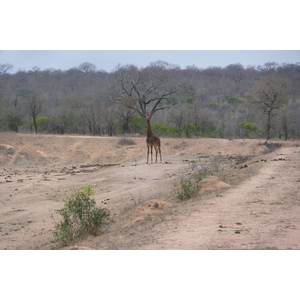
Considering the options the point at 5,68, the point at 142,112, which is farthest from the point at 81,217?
the point at 5,68

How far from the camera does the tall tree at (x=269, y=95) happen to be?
23.9 metres

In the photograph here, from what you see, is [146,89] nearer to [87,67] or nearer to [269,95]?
[269,95]

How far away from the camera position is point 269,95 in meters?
24.1

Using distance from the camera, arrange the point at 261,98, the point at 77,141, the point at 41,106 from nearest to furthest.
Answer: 1. the point at 261,98
2. the point at 77,141
3. the point at 41,106

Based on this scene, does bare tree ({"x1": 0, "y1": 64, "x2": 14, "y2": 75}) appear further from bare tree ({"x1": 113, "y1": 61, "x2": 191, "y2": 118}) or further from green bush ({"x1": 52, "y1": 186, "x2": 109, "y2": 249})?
green bush ({"x1": 52, "y1": 186, "x2": 109, "y2": 249})

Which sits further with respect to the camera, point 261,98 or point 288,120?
point 288,120

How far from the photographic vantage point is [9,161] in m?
21.7

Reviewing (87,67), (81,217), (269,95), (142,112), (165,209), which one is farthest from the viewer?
(87,67)

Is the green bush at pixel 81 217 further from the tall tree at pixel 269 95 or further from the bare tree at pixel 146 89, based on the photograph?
the bare tree at pixel 146 89

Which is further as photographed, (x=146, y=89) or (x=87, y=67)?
(x=87, y=67)

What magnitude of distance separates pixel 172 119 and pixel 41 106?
11.1m

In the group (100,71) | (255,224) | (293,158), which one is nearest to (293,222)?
(255,224)

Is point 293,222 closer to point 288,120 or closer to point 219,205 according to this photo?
point 219,205

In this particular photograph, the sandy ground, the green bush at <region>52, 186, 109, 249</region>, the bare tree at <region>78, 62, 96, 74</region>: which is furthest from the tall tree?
the bare tree at <region>78, 62, 96, 74</region>
